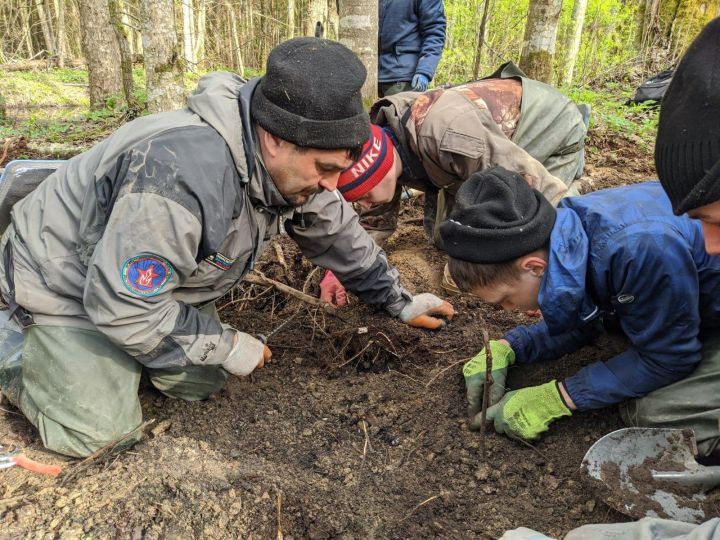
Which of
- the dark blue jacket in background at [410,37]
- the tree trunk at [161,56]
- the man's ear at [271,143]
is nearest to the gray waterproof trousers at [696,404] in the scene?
the man's ear at [271,143]

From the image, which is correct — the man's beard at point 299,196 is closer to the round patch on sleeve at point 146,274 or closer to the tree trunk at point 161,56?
the round patch on sleeve at point 146,274

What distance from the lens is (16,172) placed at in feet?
9.18

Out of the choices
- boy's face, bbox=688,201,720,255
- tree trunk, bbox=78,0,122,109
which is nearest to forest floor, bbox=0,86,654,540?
boy's face, bbox=688,201,720,255

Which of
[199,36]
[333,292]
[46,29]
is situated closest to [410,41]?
[333,292]

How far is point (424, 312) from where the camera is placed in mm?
3121

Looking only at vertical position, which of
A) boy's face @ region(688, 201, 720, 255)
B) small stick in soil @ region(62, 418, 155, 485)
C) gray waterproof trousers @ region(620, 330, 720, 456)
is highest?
boy's face @ region(688, 201, 720, 255)

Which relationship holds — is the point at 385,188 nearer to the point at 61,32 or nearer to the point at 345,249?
the point at 345,249

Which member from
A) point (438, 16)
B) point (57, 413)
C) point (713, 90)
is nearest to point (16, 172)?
point (57, 413)

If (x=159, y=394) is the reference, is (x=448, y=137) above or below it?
above

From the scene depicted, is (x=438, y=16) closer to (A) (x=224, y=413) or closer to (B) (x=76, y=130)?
(A) (x=224, y=413)

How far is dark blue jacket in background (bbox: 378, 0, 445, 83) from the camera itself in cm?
522

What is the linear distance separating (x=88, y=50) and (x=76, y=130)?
1684 mm

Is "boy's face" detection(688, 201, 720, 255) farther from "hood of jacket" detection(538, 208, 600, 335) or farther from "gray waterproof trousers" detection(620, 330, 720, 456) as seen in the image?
"gray waterproof trousers" detection(620, 330, 720, 456)

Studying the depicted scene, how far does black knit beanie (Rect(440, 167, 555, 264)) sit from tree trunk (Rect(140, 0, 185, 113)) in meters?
2.94
